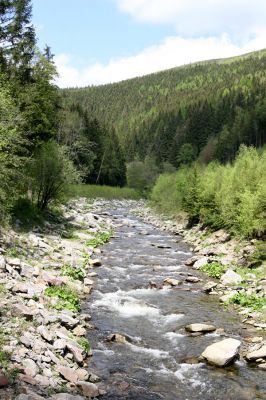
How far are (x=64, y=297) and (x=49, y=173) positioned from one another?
1981 cm

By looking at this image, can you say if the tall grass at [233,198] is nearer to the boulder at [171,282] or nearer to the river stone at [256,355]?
the boulder at [171,282]

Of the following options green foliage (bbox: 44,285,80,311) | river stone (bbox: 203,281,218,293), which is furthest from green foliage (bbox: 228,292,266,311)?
green foliage (bbox: 44,285,80,311)

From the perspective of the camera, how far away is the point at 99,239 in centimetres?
3834

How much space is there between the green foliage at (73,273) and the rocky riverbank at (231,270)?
7.17 metres

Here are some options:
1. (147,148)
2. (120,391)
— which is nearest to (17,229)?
(120,391)

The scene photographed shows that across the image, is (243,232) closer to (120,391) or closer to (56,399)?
(120,391)

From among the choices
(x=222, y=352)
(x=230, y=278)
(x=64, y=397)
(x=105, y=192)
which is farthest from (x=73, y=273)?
(x=105, y=192)

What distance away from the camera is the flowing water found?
13625 mm

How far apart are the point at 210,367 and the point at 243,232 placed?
19332 millimetres

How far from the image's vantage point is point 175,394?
43.3 feet

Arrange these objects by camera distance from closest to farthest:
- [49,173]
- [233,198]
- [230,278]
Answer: [230,278] < [233,198] < [49,173]

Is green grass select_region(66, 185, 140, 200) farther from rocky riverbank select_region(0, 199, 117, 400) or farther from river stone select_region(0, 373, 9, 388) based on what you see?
river stone select_region(0, 373, 9, 388)

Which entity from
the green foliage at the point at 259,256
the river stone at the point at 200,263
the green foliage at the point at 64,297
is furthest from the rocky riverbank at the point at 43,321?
the green foliage at the point at 259,256

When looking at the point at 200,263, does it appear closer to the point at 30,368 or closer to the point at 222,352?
the point at 222,352
